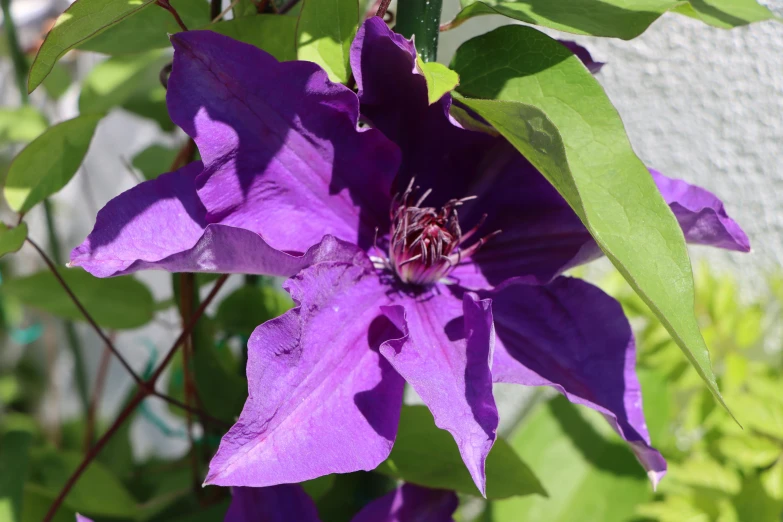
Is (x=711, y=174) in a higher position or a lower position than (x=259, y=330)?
lower

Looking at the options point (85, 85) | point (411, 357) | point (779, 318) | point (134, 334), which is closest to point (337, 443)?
point (411, 357)

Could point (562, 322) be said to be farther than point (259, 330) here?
Yes

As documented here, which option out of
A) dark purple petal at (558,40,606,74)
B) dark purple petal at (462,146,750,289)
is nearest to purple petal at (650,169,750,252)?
dark purple petal at (462,146,750,289)

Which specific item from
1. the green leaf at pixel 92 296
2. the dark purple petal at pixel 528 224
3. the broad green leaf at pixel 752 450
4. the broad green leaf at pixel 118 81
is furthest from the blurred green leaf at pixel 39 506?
the broad green leaf at pixel 752 450

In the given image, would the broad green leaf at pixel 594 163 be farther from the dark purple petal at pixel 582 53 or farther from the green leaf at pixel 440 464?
the green leaf at pixel 440 464

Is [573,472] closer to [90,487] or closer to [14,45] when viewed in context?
[90,487]

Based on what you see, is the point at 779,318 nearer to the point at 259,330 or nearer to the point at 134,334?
the point at 259,330
